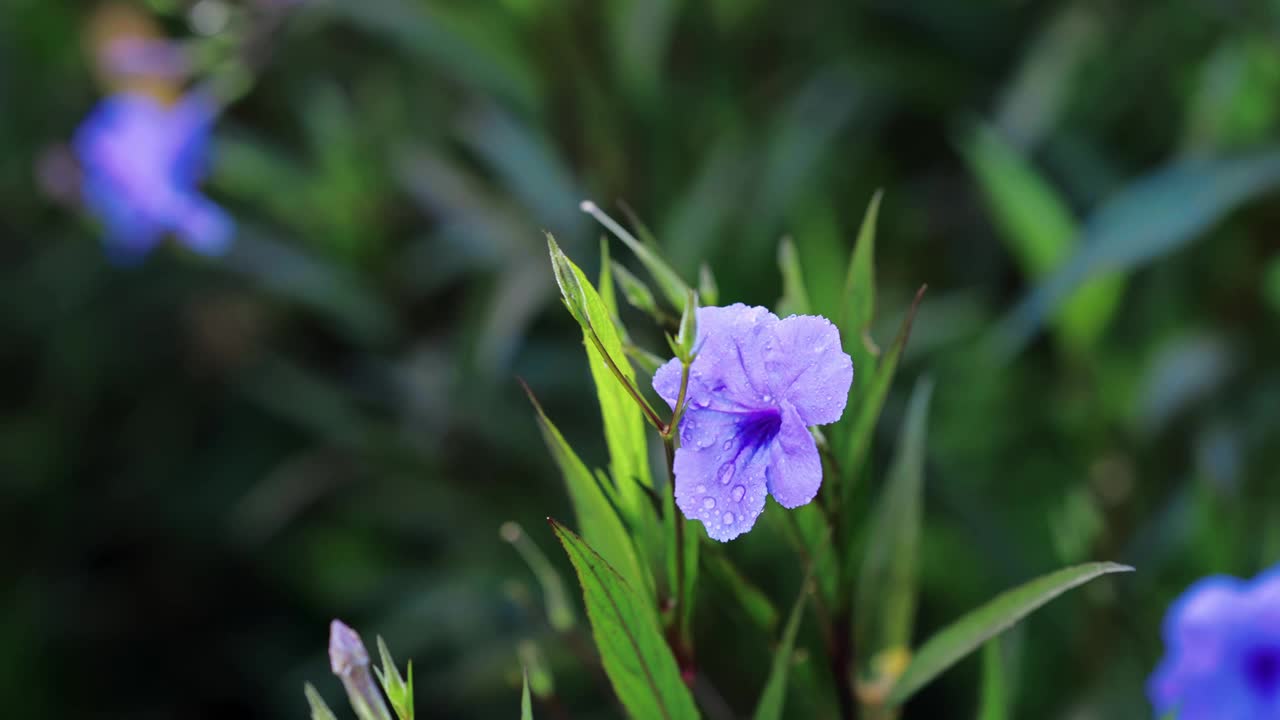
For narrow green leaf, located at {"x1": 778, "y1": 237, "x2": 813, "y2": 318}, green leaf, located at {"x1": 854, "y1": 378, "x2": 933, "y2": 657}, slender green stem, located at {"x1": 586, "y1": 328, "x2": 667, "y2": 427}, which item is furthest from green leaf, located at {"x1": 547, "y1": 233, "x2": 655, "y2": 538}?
green leaf, located at {"x1": 854, "y1": 378, "x2": 933, "y2": 657}

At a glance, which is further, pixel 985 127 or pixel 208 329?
pixel 208 329

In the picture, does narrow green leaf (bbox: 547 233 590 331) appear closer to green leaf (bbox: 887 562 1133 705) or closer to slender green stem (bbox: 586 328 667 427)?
slender green stem (bbox: 586 328 667 427)

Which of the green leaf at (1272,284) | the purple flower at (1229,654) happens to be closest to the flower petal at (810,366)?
the purple flower at (1229,654)

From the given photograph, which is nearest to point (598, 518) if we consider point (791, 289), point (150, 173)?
point (791, 289)

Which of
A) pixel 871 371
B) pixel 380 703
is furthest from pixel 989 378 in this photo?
pixel 380 703

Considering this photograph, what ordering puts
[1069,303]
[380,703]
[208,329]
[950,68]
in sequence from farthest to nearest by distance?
[208,329], [950,68], [1069,303], [380,703]

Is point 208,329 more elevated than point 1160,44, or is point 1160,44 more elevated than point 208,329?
point 208,329

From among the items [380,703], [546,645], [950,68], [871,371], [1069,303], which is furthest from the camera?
[950,68]

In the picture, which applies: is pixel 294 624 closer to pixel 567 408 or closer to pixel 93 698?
pixel 93 698
